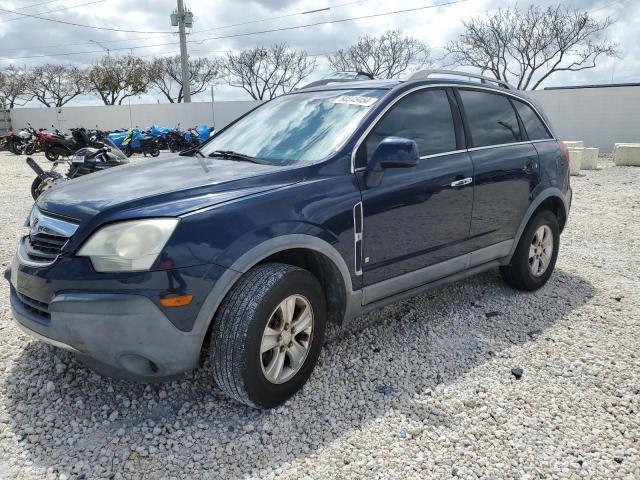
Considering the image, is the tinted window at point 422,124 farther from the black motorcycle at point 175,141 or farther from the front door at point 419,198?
the black motorcycle at point 175,141

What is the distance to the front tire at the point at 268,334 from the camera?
2395mm

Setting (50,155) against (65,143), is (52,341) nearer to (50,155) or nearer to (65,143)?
(65,143)

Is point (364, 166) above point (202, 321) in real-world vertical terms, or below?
above

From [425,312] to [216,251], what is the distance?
2.19 m

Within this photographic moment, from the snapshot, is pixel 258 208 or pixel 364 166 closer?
pixel 258 208

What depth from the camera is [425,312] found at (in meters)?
4.00

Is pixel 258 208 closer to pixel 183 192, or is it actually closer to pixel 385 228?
pixel 183 192

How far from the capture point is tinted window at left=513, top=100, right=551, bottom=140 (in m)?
4.29

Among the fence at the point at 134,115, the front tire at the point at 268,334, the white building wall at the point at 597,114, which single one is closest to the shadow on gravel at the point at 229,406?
the front tire at the point at 268,334

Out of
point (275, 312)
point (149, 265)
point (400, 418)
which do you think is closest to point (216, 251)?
point (149, 265)

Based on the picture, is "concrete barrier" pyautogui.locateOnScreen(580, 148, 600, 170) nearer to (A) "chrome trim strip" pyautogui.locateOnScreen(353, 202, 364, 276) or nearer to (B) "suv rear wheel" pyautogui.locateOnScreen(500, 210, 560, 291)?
(B) "suv rear wheel" pyautogui.locateOnScreen(500, 210, 560, 291)

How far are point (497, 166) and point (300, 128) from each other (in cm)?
153

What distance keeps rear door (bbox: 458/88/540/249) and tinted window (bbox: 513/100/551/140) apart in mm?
105

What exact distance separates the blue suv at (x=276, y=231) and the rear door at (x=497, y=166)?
2cm
